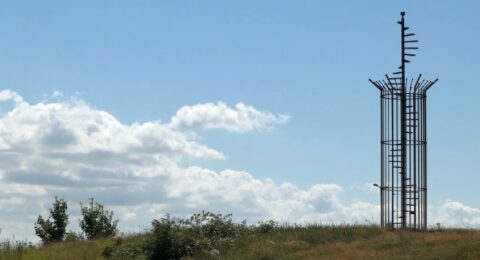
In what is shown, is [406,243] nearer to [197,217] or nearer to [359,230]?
[359,230]

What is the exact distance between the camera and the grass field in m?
28.1

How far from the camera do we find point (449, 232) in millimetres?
32500

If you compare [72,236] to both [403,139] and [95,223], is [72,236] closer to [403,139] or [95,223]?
[95,223]

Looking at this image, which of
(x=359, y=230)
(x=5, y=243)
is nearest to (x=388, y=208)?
(x=359, y=230)

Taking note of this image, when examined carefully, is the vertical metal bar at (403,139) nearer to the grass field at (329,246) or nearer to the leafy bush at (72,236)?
the grass field at (329,246)

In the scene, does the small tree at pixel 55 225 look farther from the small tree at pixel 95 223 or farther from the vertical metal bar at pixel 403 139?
the vertical metal bar at pixel 403 139

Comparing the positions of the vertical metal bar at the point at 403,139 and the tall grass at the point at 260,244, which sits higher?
the vertical metal bar at the point at 403,139

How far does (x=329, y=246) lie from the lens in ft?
101

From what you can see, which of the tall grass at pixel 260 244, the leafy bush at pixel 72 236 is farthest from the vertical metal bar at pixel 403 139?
the leafy bush at pixel 72 236

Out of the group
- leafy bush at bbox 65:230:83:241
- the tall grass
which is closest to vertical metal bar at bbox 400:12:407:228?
the tall grass

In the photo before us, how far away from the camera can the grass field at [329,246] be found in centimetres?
2806

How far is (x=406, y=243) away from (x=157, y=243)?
1005cm

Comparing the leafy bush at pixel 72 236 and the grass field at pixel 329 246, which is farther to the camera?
the leafy bush at pixel 72 236

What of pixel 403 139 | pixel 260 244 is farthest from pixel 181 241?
pixel 403 139
